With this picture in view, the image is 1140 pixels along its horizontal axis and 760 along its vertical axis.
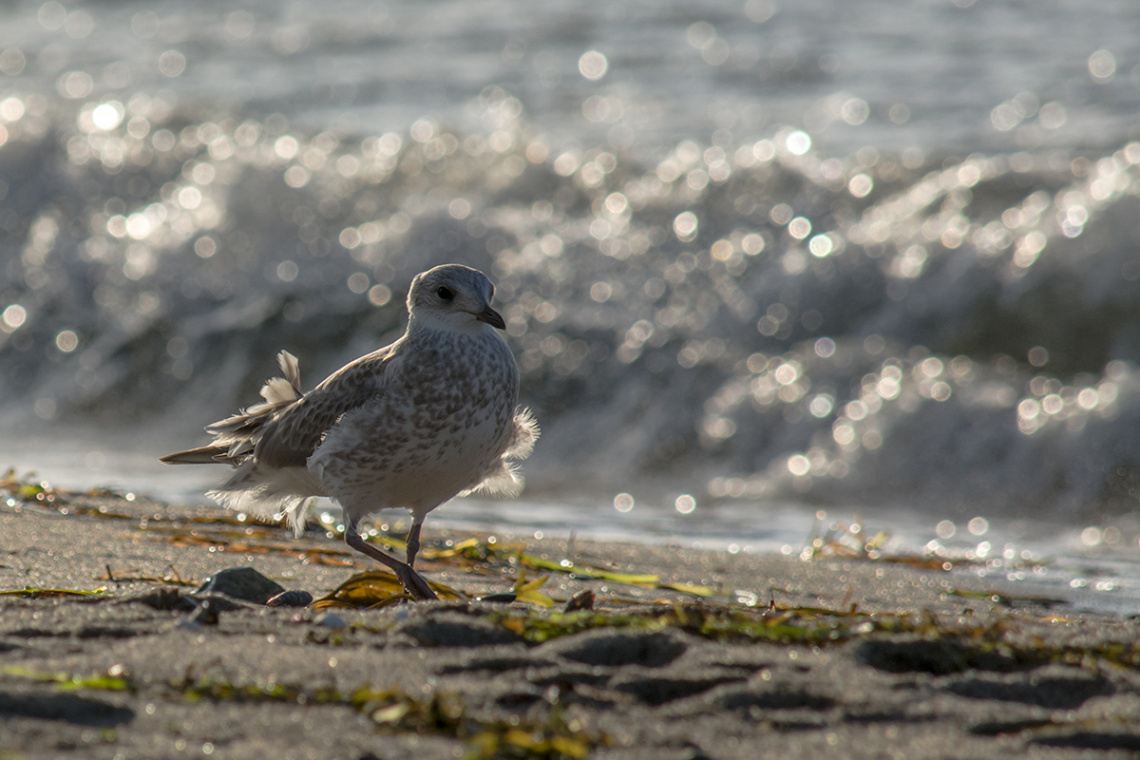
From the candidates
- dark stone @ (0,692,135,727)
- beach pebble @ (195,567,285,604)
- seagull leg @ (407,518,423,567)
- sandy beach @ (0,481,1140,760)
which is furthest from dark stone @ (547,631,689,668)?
seagull leg @ (407,518,423,567)

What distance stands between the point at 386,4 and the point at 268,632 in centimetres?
1690

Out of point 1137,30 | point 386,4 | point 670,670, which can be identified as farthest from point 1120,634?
point 386,4

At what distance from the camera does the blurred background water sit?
800 cm

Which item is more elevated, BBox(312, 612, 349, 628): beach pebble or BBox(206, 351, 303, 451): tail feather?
BBox(206, 351, 303, 451): tail feather

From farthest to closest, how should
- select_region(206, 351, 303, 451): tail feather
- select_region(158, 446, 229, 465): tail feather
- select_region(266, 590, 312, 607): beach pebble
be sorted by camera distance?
select_region(158, 446, 229, 465): tail feather → select_region(206, 351, 303, 451): tail feather → select_region(266, 590, 312, 607): beach pebble

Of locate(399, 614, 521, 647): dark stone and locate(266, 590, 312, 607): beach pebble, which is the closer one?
locate(399, 614, 521, 647): dark stone

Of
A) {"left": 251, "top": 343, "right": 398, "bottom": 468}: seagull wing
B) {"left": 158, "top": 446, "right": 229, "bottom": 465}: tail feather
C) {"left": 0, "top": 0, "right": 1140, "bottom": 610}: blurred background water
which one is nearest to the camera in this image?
{"left": 251, "top": 343, "right": 398, "bottom": 468}: seagull wing

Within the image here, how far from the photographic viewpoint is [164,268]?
40.0 feet

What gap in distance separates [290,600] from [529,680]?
1.20 m

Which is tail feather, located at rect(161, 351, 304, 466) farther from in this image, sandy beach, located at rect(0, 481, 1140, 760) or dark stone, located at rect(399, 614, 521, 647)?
dark stone, located at rect(399, 614, 521, 647)

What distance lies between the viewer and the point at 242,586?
3.59 metres

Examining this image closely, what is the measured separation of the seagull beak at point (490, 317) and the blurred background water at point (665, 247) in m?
2.41

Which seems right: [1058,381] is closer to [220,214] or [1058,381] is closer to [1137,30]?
[1137,30]

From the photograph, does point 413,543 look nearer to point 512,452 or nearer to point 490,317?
point 512,452
